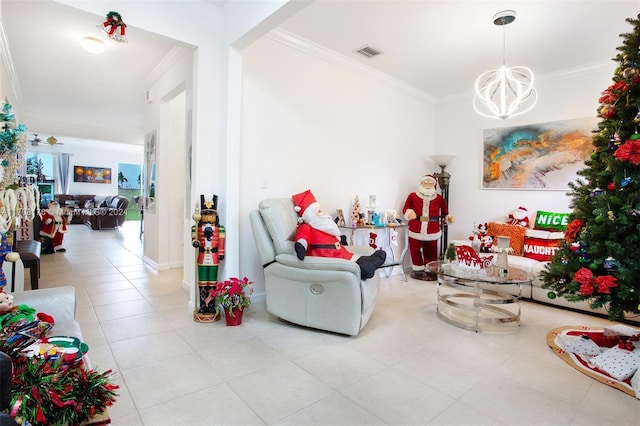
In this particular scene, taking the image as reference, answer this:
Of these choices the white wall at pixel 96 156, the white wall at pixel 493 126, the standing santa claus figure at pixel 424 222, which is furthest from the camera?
the white wall at pixel 96 156

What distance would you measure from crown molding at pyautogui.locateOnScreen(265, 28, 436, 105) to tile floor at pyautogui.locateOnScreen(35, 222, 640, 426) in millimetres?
2737

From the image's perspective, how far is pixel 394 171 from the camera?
4832mm

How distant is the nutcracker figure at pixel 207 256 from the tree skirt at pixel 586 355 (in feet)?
8.79

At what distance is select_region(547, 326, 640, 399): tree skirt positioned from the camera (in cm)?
202

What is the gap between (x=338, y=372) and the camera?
2.08 m

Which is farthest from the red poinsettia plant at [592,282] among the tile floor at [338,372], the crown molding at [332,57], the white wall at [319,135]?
the crown molding at [332,57]

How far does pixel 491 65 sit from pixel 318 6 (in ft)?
7.91

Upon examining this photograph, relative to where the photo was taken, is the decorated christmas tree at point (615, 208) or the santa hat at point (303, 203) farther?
the santa hat at point (303, 203)

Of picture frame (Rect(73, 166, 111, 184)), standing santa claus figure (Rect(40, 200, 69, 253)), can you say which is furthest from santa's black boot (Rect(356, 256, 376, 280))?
picture frame (Rect(73, 166, 111, 184))

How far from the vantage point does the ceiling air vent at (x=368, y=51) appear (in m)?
3.71

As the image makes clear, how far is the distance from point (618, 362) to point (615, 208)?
0.98 metres

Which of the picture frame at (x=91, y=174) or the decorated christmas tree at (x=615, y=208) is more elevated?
the picture frame at (x=91, y=174)

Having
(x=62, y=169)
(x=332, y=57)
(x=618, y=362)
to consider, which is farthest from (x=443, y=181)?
(x=62, y=169)

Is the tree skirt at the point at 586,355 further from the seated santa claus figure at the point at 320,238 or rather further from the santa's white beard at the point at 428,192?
the santa's white beard at the point at 428,192
